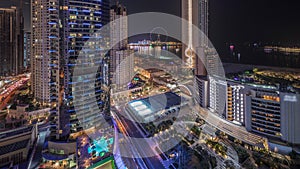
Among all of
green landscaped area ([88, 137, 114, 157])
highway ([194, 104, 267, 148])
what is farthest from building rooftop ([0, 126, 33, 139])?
highway ([194, 104, 267, 148])

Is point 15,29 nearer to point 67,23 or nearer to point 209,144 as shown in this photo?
point 67,23

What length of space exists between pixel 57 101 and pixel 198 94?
14.0ft

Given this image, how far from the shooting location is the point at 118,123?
5.45 meters

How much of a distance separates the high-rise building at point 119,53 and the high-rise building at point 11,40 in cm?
504

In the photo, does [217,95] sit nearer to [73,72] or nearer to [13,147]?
[73,72]

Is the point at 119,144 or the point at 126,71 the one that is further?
the point at 126,71

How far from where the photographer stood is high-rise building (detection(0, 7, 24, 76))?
366 inches

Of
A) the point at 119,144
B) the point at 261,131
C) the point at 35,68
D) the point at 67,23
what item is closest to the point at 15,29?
the point at 35,68

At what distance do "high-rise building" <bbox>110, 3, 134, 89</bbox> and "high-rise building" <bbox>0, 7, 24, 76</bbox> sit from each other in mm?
5039

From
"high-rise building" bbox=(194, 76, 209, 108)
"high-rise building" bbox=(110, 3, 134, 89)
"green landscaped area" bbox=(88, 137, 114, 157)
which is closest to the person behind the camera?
"green landscaped area" bbox=(88, 137, 114, 157)

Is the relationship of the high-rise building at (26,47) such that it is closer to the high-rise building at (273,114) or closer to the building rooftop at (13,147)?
the building rooftop at (13,147)

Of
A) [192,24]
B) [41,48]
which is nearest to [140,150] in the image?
[41,48]

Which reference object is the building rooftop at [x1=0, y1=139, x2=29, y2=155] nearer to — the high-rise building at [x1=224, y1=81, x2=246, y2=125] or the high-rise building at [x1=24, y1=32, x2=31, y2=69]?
the high-rise building at [x1=224, y1=81, x2=246, y2=125]

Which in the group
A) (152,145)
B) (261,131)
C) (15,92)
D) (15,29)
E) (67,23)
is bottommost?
(152,145)
